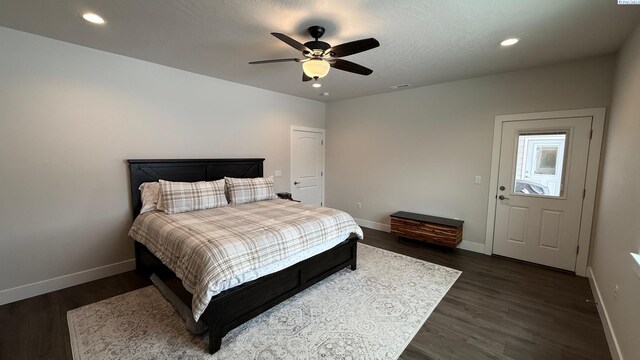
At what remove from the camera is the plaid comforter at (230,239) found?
1.92 m

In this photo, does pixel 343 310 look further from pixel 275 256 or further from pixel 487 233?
pixel 487 233

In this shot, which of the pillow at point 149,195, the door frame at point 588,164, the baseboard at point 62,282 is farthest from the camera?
the pillow at point 149,195

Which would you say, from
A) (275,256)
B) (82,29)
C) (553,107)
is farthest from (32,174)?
(553,107)

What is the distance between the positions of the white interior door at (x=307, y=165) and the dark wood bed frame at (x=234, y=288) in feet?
4.11

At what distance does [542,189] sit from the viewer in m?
3.36

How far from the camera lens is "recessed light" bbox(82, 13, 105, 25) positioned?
2.12m

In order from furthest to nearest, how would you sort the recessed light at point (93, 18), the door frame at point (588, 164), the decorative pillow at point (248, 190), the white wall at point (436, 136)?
the decorative pillow at point (248, 190), the white wall at point (436, 136), the door frame at point (588, 164), the recessed light at point (93, 18)

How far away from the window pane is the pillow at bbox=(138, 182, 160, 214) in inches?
189

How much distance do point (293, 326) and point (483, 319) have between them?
1741 millimetres

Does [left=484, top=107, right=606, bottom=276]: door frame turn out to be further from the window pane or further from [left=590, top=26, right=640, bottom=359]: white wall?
the window pane

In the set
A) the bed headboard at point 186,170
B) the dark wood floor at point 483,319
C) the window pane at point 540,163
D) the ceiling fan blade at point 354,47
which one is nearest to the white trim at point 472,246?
the dark wood floor at point 483,319

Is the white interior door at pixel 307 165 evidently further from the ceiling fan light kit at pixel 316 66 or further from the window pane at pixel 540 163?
the window pane at pixel 540 163

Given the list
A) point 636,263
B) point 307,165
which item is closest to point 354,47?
point 636,263

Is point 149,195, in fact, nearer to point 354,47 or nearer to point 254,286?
point 254,286
